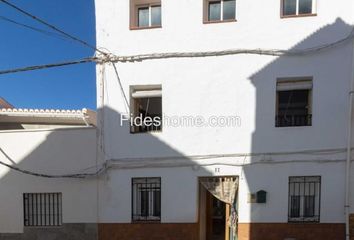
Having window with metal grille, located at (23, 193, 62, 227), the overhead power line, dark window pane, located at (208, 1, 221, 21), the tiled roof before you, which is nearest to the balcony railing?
the overhead power line

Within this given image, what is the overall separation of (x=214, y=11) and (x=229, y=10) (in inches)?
14.4

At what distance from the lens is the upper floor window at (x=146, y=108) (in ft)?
23.3

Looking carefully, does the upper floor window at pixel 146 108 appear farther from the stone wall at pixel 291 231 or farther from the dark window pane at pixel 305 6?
the dark window pane at pixel 305 6

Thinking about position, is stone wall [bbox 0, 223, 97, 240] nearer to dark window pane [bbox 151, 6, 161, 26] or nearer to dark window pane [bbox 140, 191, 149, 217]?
dark window pane [bbox 140, 191, 149, 217]

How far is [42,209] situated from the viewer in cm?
737

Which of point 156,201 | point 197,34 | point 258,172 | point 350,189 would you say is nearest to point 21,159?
point 156,201

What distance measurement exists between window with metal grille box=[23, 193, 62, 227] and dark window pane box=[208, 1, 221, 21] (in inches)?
237

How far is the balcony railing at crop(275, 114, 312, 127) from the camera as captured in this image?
→ 21.3 feet

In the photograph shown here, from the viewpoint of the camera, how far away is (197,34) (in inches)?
266

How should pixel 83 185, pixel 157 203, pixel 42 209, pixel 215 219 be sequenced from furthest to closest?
pixel 215 219
pixel 42 209
pixel 83 185
pixel 157 203

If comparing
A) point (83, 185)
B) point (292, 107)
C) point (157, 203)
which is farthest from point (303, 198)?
point (83, 185)

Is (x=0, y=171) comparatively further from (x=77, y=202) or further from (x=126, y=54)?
(x=126, y=54)

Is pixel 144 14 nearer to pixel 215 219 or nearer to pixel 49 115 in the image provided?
pixel 49 115

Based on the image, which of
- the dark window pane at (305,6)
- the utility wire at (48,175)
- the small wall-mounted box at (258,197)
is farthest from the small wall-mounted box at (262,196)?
the dark window pane at (305,6)
